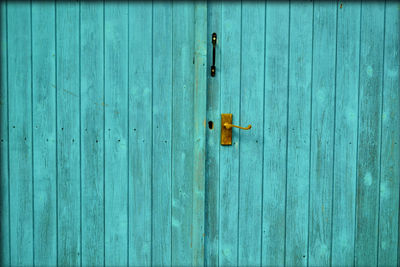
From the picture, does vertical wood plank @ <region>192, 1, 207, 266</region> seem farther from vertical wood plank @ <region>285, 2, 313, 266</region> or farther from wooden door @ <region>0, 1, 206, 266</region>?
vertical wood plank @ <region>285, 2, 313, 266</region>

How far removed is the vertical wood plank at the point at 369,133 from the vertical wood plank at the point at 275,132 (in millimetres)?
352

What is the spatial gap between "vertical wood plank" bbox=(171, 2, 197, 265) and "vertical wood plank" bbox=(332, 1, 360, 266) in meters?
0.67

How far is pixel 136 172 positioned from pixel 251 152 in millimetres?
527

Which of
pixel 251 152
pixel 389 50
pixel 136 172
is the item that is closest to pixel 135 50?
pixel 136 172

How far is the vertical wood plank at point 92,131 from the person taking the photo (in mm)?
1339

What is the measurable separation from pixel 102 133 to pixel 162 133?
0.87ft

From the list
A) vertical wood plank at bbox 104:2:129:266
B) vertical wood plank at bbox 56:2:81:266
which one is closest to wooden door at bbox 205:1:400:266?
vertical wood plank at bbox 104:2:129:266

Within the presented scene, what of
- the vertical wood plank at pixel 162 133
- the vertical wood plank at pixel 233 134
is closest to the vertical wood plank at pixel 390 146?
the vertical wood plank at pixel 233 134

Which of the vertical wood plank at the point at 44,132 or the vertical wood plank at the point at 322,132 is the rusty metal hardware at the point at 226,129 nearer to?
the vertical wood plank at the point at 322,132

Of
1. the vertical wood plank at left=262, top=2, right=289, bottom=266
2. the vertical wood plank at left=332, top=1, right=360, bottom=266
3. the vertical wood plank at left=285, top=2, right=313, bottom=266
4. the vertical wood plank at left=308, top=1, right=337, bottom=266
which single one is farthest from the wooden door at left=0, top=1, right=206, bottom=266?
the vertical wood plank at left=332, top=1, right=360, bottom=266

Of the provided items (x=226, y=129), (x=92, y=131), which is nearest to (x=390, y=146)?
(x=226, y=129)

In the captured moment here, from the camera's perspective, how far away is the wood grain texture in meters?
1.36

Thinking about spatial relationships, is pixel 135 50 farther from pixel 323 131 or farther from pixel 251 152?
pixel 323 131

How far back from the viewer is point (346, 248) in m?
1.44
